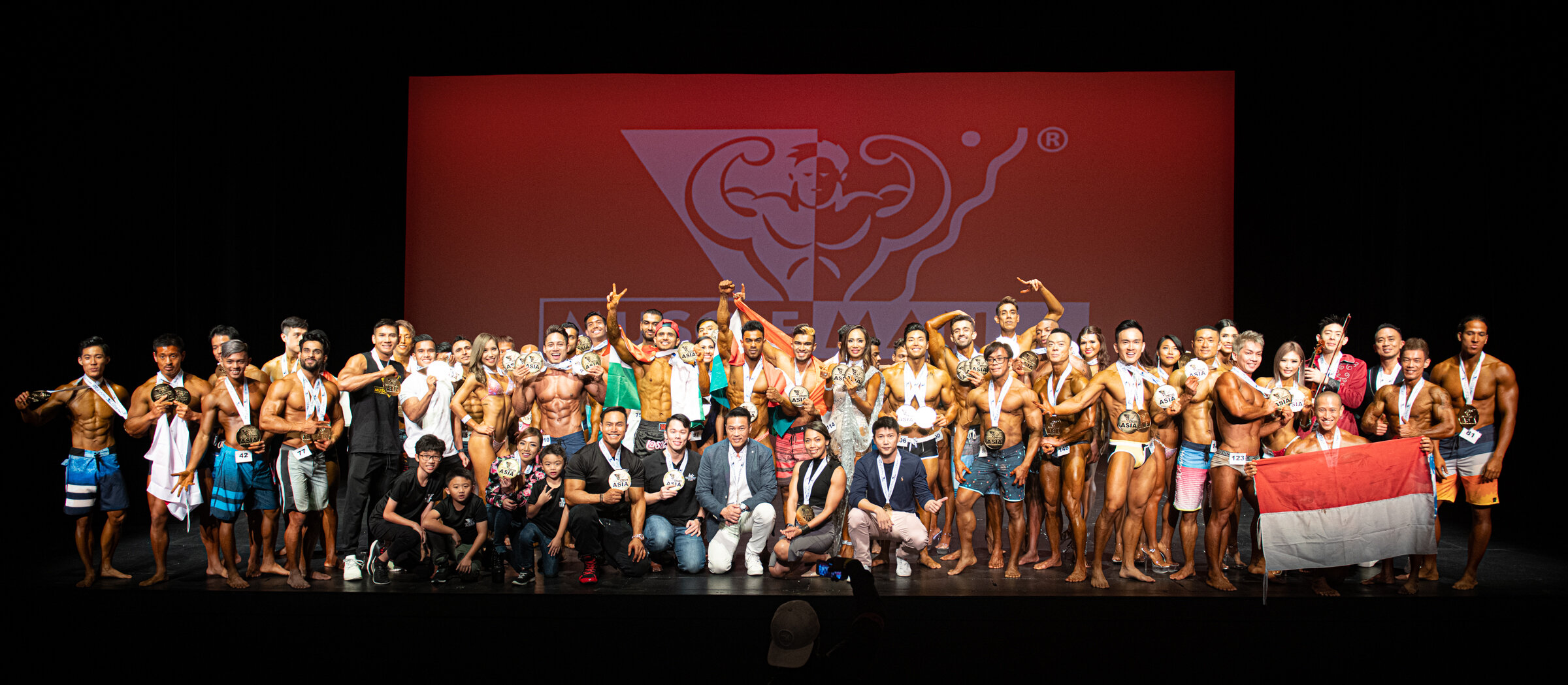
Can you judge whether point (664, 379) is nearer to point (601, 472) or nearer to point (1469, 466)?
point (601, 472)

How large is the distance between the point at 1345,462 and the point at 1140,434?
108 cm

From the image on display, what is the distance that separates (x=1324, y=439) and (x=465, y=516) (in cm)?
499

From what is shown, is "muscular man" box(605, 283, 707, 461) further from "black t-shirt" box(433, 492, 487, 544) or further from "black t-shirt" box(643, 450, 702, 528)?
"black t-shirt" box(433, 492, 487, 544)

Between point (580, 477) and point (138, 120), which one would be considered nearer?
point (580, 477)

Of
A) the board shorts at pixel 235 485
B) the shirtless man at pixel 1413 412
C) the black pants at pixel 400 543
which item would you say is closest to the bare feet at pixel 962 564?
the shirtless man at pixel 1413 412

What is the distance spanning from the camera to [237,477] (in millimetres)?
5000

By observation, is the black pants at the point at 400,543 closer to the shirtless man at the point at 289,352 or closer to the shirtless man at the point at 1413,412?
the shirtless man at the point at 289,352

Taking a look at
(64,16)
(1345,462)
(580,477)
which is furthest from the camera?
(64,16)

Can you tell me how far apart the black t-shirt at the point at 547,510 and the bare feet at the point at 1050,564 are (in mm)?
2920

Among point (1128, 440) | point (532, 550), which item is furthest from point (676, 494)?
point (1128, 440)

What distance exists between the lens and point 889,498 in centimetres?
534

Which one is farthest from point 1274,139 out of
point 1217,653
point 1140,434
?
point 1217,653

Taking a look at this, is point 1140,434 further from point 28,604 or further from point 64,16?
point 64,16

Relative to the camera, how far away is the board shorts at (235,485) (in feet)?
16.4
